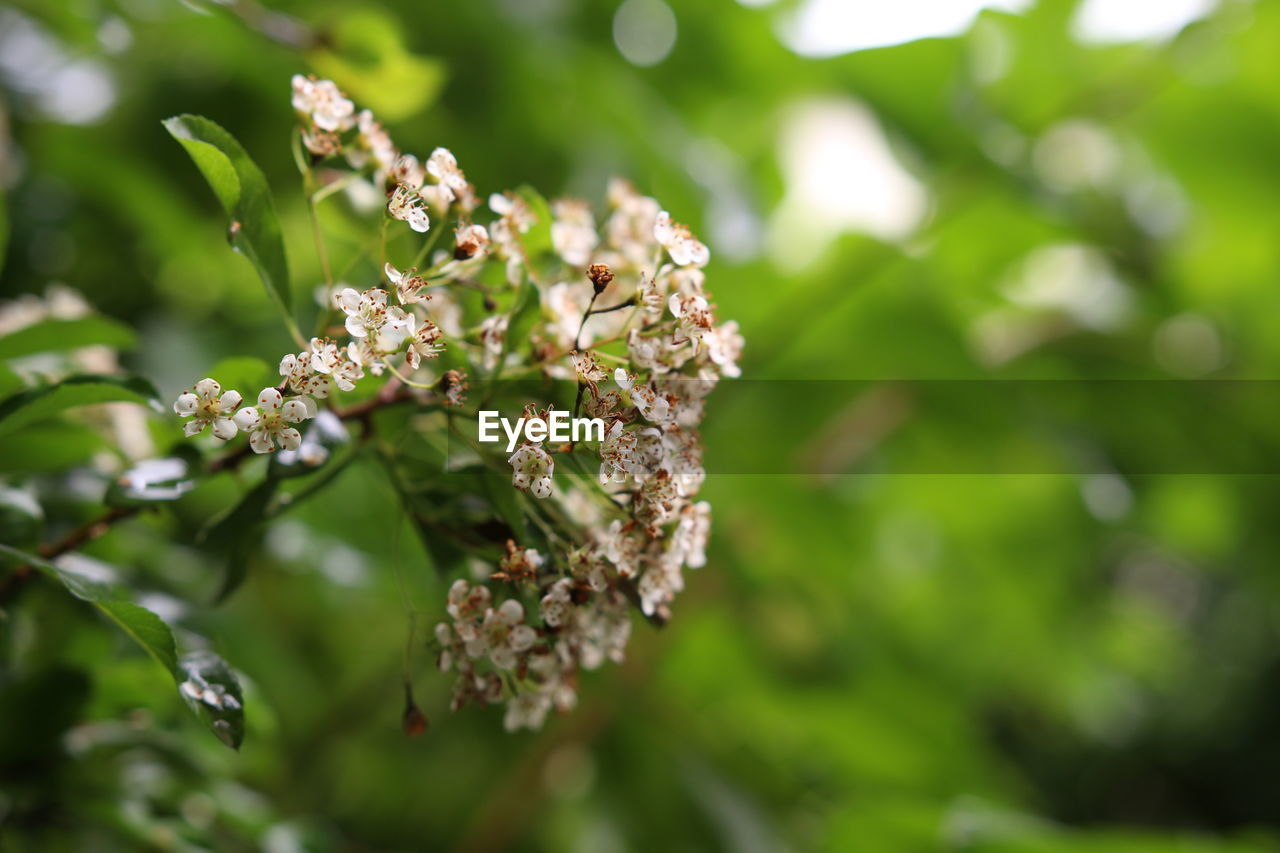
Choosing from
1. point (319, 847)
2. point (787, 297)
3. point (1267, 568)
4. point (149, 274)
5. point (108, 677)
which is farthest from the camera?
point (1267, 568)

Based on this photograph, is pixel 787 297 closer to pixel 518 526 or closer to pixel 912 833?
pixel 912 833

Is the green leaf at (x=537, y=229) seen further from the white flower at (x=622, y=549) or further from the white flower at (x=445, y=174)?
the white flower at (x=622, y=549)

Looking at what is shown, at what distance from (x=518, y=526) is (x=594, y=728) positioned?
36.4 inches


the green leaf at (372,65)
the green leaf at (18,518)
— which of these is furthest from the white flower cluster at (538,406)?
the green leaf at (372,65)

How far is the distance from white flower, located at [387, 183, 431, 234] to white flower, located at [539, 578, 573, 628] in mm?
175

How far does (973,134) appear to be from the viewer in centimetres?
136

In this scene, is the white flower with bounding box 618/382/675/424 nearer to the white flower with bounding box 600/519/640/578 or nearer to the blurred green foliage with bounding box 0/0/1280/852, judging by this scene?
the white flower with bounding box 600/519/640/578

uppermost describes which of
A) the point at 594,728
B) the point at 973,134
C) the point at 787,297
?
the point at 973,134

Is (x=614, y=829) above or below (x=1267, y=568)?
below

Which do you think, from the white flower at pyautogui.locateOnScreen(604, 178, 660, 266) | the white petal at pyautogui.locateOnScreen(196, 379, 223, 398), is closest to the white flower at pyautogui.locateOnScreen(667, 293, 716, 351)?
the white flower at pyautogui.locateOnScreen(604, 178, 660, 266)

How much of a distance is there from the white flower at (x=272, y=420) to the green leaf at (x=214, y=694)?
0.34 ft

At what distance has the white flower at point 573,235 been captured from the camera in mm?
568

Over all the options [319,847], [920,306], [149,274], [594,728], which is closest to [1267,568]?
[920,306]

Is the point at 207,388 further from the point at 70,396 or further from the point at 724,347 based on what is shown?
the point at 724,347
